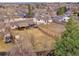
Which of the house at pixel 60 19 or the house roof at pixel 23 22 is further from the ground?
the house at pixel 60 19

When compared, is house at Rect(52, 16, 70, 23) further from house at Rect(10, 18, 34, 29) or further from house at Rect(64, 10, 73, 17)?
house at Rect(10, 18, 34, 29)

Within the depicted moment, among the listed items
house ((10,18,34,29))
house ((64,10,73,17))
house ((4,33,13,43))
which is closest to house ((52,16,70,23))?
house ((64,10,73,17))

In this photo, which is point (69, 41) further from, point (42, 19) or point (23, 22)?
A: point (23, 22)

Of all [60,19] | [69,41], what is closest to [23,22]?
[60,19]

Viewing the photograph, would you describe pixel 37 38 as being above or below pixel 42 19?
below

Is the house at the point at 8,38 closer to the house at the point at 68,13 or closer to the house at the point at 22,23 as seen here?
the house at the point at 22,23

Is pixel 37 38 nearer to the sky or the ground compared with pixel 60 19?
nearer to the ground

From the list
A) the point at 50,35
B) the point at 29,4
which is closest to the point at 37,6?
the point at 29,4

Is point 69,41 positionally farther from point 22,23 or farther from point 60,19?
point 22,23

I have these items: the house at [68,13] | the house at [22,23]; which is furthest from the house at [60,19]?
the house at [22,23]

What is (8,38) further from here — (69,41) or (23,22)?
(69,41)

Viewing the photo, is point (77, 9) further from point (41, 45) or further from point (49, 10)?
point (41, 45)
